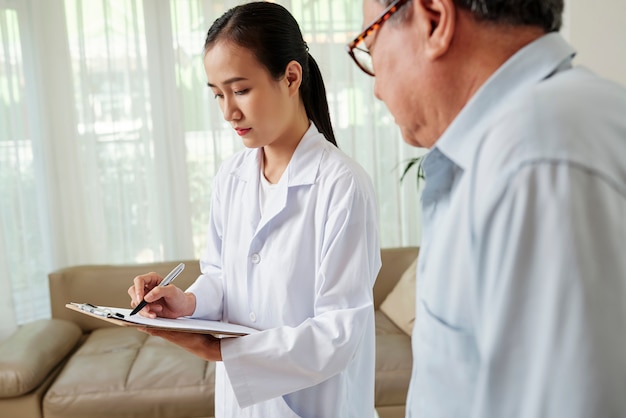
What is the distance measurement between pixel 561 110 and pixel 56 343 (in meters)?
2.78

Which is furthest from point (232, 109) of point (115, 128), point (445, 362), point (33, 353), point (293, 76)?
point (115, 128)

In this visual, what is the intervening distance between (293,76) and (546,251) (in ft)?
2.92

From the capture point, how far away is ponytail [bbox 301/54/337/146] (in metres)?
1.36

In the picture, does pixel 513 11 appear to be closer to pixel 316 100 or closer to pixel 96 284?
pixel 316 100

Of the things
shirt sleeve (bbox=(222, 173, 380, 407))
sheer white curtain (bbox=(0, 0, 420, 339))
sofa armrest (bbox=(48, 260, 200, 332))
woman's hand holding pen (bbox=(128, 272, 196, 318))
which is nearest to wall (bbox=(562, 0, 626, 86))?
shirt sleeve (bbox=(222, 173, 380, 407))

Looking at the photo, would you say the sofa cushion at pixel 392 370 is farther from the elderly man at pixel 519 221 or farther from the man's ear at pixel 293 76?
the elderly man at pixel 519 221

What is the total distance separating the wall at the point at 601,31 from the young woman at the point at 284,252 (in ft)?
4.03

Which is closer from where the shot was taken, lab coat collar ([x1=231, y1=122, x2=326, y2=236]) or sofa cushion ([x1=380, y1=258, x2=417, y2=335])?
lab coat collar ([x1=231, y1=122, x2=326, y2=236])

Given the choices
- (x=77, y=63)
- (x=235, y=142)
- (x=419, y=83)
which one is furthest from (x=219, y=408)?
(x=77, y=63)

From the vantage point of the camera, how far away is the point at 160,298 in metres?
1.27

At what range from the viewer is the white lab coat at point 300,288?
113 centimetres

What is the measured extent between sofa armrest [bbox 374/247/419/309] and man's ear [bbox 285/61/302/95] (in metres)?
2.14

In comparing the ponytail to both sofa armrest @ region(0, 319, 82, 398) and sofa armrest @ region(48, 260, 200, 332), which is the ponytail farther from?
sofa armrest @ region(48, 260, 200, 332)

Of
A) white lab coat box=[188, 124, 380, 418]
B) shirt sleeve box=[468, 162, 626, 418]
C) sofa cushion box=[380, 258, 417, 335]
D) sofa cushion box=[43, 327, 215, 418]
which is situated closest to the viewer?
shirt sleeve box=[468, 162, 626, 418]
